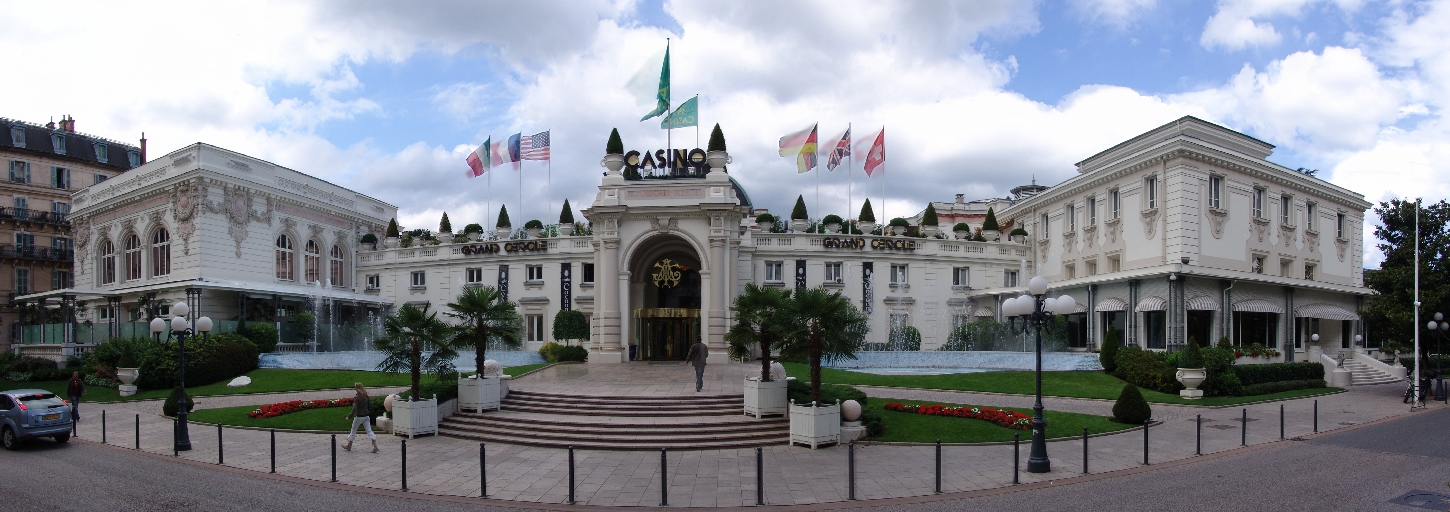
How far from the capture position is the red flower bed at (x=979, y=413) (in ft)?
64.1

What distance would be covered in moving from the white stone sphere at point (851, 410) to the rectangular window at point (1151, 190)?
22.4 metres

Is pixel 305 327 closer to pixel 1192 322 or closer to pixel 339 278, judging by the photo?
pixel 339 278

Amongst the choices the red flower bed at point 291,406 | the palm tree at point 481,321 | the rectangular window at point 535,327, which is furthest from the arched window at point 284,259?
the palm tree at point 481,321

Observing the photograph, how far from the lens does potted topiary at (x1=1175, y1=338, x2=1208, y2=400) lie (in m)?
25.4

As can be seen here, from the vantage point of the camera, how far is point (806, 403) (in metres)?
19.0

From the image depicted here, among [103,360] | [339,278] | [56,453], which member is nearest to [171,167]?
[339,278]

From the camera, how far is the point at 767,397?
19922 millimetres

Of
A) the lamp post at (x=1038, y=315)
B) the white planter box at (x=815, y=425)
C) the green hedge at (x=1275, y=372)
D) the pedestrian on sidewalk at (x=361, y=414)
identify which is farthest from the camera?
the green hedge at (x=1275, y=372)

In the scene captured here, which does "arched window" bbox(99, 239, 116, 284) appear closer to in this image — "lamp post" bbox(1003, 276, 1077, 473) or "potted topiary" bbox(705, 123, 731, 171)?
"potted topiary" bbox(705, 123, 731, 171)

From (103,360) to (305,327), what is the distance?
370 inches

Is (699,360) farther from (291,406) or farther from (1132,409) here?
(291,406)

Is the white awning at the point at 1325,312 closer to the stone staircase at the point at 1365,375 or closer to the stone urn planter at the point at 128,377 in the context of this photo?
the stone staircase at the point at 1365,375

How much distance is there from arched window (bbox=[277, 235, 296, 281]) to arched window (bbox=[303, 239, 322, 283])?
37.0 inches

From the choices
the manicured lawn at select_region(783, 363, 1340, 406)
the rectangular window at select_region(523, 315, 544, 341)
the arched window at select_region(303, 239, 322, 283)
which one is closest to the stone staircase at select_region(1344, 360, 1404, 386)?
the manicured lawn at select_region(783, 363, 1340, 406)
